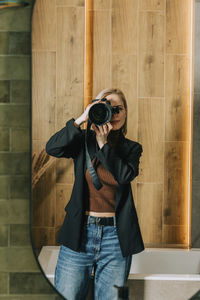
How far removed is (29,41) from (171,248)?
2.06 ft

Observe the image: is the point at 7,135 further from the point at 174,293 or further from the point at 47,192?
the point at 174,293

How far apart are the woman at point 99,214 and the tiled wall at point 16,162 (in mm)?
70

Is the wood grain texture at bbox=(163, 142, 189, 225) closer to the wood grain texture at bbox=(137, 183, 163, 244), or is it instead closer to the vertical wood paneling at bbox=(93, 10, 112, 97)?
the wood grain texture at bbox=(137, 183, 163, 244)

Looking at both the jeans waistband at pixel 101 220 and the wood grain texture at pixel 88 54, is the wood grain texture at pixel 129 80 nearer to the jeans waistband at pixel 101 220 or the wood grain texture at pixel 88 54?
the wood grain texture at pixel 88 54

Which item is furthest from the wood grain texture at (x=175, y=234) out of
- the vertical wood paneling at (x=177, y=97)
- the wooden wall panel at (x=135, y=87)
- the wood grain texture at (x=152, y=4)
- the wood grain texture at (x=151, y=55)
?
the wood grain texture at (x=152, y=4)

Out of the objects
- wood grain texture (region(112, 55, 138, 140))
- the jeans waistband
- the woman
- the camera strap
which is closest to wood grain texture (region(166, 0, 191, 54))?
wood grain texture (region(112, 55, 138, 140))

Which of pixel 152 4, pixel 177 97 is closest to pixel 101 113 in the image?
pixel 177 97

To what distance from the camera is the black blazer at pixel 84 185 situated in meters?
0.58

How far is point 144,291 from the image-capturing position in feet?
2.19

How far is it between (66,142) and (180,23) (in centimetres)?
42

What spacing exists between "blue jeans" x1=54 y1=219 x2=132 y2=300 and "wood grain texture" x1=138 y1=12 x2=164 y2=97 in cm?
38

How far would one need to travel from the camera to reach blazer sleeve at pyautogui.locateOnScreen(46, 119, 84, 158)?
57cm

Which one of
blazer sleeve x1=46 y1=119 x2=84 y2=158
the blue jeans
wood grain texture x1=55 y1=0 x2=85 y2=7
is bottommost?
the blue jeans

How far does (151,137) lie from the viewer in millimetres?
689
